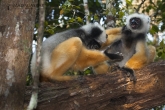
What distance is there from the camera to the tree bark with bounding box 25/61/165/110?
5.05 metres

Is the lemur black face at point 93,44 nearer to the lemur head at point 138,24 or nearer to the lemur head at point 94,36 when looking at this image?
the lemur head at point 94,36

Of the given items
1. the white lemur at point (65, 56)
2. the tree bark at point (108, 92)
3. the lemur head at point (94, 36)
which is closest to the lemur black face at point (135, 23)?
the lemur head at point (94, 36)

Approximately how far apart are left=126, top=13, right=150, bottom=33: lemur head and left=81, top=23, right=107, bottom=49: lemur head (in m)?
0.80

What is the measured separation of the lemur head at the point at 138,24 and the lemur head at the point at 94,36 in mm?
799

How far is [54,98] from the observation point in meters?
5.04

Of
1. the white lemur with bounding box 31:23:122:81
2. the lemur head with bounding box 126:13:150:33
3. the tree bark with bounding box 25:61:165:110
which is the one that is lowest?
the tree bark with bounding box 25:61:165:110

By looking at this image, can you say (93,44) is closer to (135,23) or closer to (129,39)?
(129,39)

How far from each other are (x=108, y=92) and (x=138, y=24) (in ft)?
7.75

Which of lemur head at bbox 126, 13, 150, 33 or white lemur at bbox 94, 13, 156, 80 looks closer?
white lemur at bbox 94, 13, 156, 80

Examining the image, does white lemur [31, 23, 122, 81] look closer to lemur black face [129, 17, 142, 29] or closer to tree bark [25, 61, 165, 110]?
tree bark [25, 61, 165, 110]

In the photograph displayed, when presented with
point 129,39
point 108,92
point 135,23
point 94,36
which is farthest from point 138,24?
point 108,92

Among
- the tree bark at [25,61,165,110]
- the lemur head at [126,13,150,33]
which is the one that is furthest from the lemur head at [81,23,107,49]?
the tree bark at [25,61,165,110]

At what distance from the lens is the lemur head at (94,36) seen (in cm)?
640

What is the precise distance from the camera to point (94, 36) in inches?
254
